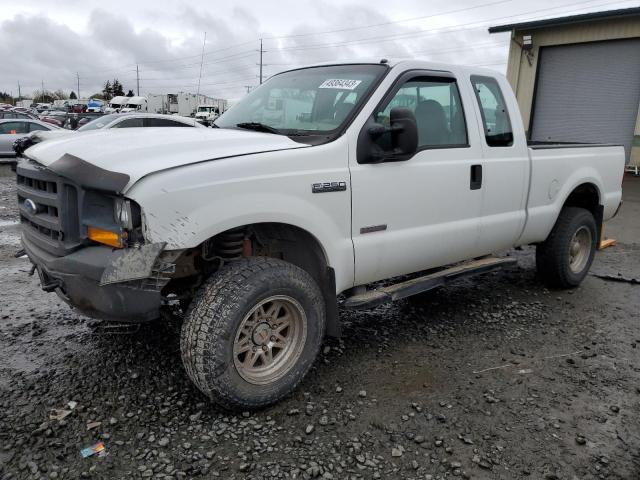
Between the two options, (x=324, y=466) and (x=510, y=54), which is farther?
(x=510, y=54)

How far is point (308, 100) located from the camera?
3.80 metres

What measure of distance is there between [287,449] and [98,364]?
160cm

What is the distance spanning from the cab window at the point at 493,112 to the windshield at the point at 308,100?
3.43ft

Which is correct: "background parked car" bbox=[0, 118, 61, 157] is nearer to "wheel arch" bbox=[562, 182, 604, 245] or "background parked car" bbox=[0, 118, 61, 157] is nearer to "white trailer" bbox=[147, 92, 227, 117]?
"wheel arch" bbox=[562, 182, 604, 245]

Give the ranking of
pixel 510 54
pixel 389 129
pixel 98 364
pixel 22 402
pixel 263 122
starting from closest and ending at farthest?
pixel 22 402, pixel 389 129, pixel 98 364, pixel 263 122, pixel 510 54

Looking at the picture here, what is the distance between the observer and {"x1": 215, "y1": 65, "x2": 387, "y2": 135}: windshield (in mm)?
3555

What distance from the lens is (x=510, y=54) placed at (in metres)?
16.8

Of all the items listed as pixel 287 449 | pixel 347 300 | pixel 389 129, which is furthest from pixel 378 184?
pixel 287 449

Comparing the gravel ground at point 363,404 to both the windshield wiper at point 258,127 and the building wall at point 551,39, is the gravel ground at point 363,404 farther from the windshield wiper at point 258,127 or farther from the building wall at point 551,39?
the building wall at point 551,39

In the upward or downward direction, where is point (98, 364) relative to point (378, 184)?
downward

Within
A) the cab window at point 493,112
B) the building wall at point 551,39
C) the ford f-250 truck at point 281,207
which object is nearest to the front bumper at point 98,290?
the ford f-250 truck at point 281,207

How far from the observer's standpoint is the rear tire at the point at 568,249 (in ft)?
17.2

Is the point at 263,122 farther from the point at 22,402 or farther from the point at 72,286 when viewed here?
the point at 22,402

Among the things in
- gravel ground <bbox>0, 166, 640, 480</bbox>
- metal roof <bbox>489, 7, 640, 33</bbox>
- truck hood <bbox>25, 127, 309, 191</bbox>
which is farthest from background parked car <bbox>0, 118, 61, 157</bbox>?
truck hood <bbox>25, 127, 309, 191</bbox>
